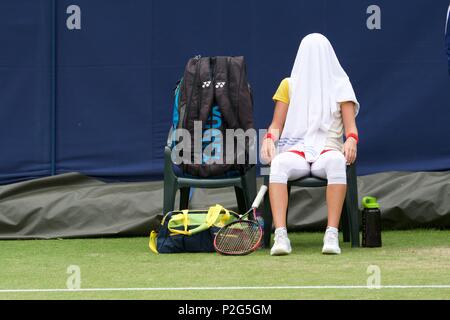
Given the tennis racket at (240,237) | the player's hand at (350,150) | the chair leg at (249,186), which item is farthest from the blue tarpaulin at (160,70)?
the tennis racket at (240,237)

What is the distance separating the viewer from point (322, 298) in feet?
16.5

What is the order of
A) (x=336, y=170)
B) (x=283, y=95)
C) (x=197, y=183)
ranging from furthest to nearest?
(x=197, y=183)
(x=283, y=95)
(x=336, y=170)

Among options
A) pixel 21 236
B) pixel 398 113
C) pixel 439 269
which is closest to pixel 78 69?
pixel 21 236

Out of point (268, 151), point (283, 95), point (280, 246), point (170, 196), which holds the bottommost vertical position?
point (280, 246)

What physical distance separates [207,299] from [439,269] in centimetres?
147

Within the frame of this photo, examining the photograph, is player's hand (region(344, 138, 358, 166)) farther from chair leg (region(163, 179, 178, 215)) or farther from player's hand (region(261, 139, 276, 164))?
chair leg (region(163, 179, 178, 215))

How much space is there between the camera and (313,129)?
7070 millimetres

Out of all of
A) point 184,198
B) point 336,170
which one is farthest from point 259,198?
point 184,198

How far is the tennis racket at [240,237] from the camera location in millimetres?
6812

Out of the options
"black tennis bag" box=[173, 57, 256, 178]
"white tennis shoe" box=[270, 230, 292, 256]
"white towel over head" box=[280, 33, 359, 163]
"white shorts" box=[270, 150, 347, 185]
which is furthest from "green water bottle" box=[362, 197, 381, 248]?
"black tennis bag" box=[173, 57, 256, 178]

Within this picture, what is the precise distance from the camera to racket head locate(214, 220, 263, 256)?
6809 mm

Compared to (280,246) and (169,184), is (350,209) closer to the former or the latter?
(280,246)

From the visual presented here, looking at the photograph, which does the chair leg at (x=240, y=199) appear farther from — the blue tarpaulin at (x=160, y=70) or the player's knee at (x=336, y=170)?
the blue tarpaulin at (x=160, y=70)

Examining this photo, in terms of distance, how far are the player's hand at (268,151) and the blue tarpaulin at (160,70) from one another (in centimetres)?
137
